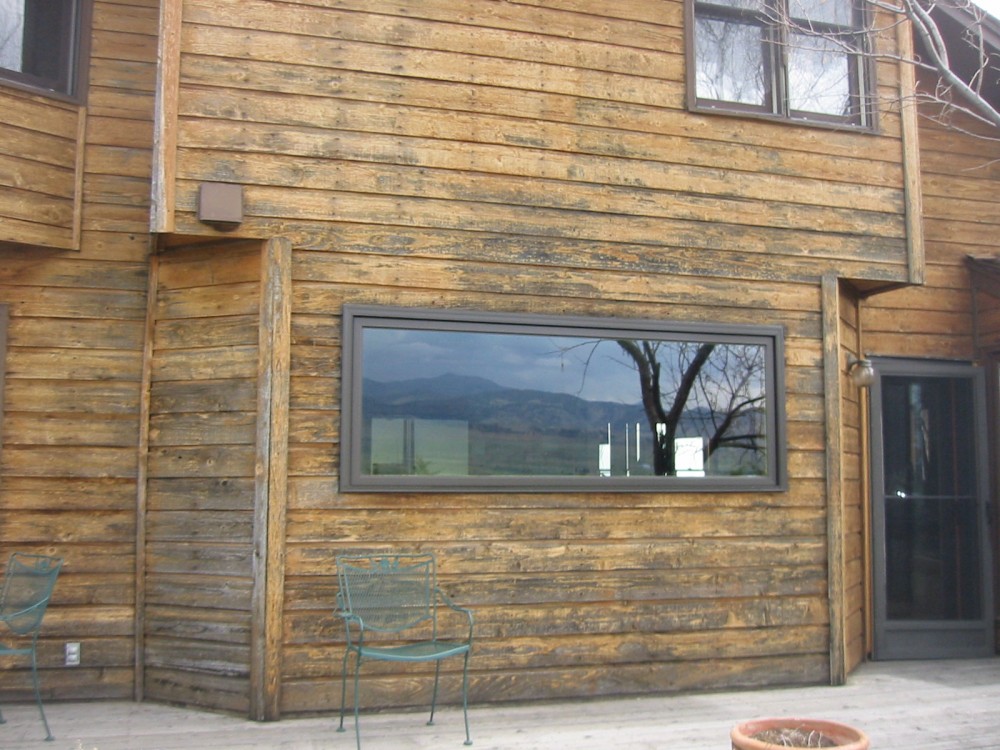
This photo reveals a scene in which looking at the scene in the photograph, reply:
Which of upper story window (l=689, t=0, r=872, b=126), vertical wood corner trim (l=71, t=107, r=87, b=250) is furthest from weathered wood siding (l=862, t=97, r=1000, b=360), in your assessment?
vertical wood corner trim (l=71, t=107, r=87, b=250)

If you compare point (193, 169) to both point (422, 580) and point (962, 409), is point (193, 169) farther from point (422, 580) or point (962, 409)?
point (962, 409)

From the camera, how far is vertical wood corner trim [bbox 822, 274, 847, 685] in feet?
17.7

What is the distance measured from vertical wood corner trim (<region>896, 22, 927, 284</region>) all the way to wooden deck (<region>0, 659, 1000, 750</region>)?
2324 millimetres

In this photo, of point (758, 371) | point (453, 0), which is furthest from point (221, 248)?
point (758, 371)

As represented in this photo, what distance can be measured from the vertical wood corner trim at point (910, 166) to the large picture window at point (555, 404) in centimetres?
99

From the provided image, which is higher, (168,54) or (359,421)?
(168,54)

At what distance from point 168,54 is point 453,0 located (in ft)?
4.61

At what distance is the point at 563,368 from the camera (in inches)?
202

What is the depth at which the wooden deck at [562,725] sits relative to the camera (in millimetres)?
4273

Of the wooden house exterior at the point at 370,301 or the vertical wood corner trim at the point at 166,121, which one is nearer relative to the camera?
the vertical wood corner trim at the point at 166,121

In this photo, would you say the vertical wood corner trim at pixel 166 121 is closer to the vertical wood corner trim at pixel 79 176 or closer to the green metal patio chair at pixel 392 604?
the vertical wood corner trim at pixel 79 176

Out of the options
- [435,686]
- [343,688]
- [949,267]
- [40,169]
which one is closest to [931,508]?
[949,267]

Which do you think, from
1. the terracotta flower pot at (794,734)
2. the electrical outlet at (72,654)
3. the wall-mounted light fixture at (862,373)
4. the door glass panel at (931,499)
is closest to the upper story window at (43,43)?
the electrical outlet at (72,654)

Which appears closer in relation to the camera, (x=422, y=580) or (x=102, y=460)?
(x=422, y=580)
